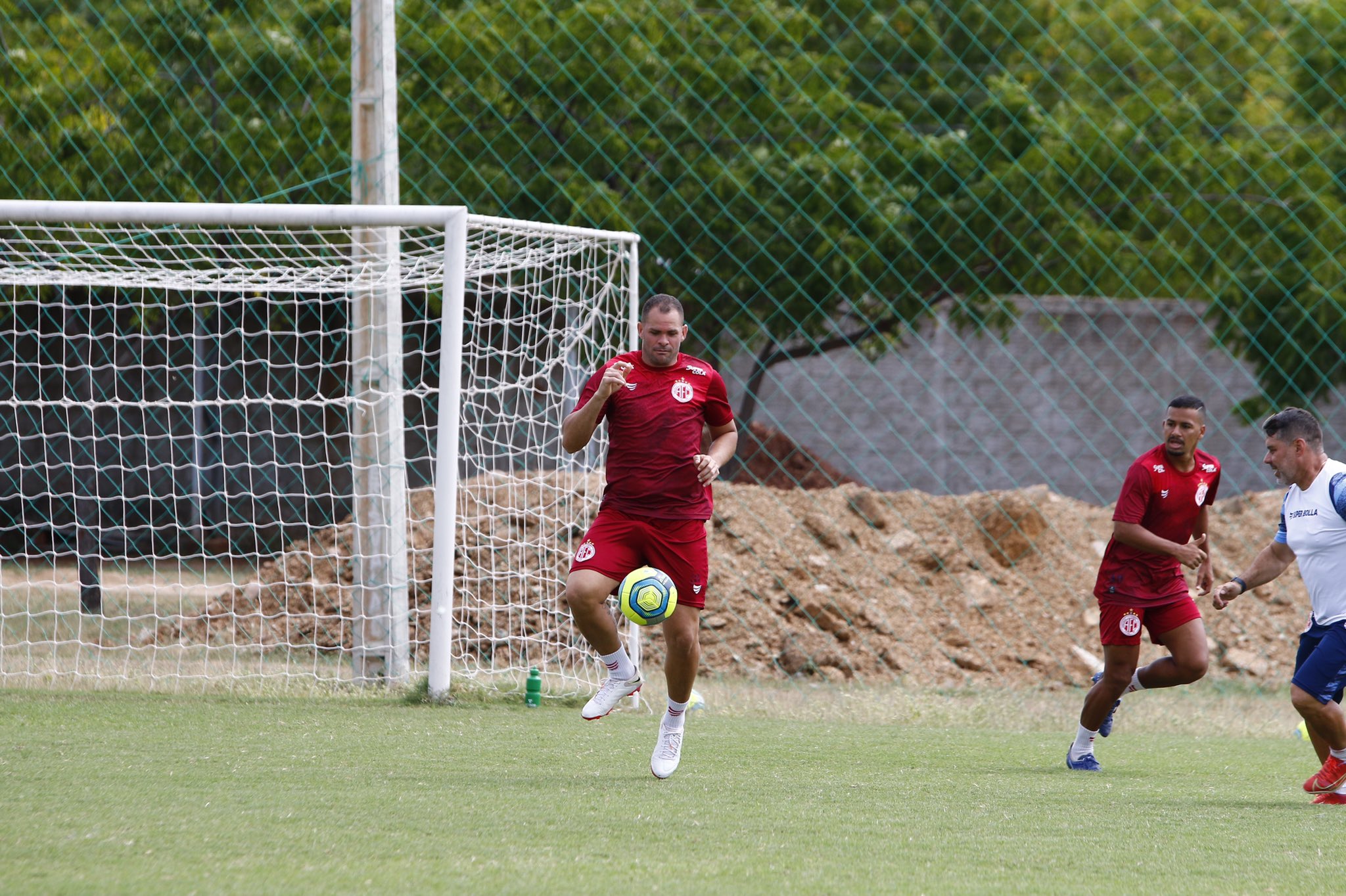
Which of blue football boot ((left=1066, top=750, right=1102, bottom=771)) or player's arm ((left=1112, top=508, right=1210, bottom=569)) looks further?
blue football boot ((left=1066, top=750, right=1102, bottom=771))

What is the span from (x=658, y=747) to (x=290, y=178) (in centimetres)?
960

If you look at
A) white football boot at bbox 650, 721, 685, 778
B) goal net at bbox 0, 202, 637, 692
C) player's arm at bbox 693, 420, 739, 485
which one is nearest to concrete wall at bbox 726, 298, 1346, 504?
goal net at bbox 0, 202, 637, 692

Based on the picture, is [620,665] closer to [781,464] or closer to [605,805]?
[605,805]

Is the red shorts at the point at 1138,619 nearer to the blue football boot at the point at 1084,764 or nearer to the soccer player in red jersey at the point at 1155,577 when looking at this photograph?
the soccer player in red jersey at the point at 1155,577

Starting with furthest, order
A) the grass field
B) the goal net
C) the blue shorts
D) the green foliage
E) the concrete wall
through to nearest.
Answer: the concrete wall, the green foliage, the goal net, the blue shorts, the grass field

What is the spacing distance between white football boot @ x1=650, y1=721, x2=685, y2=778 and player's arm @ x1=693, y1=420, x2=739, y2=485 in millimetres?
1001

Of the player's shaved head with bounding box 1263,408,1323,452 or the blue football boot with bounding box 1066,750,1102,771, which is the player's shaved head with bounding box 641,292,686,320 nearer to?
the player's shaved head with bounding box 1263,408,1323,452

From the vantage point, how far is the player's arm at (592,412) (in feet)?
17.7

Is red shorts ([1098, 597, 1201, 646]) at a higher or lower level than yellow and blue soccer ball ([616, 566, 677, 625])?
lower

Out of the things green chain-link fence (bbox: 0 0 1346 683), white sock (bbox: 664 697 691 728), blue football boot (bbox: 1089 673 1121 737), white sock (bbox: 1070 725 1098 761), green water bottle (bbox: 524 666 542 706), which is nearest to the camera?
white sock (bbox: 664 697 691 728)

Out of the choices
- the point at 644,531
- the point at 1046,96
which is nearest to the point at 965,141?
the point at 1046,96

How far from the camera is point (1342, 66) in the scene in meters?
14.0

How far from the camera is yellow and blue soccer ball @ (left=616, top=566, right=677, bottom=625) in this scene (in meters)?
5.46

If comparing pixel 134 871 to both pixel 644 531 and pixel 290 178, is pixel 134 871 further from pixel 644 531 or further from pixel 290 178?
pixel 290 178
